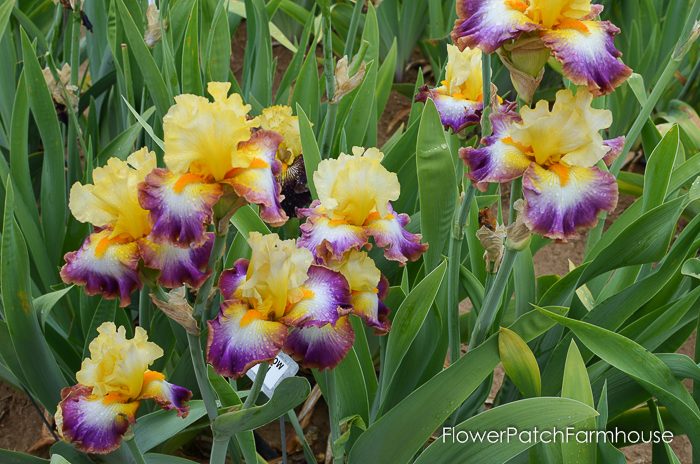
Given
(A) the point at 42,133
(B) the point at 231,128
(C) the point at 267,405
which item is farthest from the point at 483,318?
(A) the point at 42,133

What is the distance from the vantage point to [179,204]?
2.83ft

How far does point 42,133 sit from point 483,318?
1112mm

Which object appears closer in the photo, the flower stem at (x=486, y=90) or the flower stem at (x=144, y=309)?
the flower stem at (x=486, y=90)

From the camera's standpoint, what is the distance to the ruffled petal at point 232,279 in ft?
3.13

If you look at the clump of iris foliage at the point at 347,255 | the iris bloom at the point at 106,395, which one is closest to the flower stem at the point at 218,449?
the clump of iris foliage at the point at 347,255

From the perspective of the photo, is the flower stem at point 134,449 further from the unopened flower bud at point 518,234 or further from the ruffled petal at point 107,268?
the unopened flower bud at point 518,234

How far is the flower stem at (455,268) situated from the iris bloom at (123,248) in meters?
0.54

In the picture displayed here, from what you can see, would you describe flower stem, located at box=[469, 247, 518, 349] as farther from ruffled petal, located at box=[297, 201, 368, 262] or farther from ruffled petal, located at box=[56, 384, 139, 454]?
ruffled petal, located at box=[56, 384, 139, 454]

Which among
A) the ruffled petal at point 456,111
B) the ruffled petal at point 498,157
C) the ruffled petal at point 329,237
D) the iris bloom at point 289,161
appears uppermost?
the ruffled petal at point 498,157

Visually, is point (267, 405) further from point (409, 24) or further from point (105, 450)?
point (409, 24)

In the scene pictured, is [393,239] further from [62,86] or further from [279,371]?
[62,86]

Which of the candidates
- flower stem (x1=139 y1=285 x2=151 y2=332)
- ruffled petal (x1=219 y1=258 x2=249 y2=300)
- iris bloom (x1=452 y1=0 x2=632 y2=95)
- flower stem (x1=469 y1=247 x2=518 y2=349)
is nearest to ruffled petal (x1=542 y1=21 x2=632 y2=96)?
iris bloom (x1=452 y1=0 x2=632 y2=95)

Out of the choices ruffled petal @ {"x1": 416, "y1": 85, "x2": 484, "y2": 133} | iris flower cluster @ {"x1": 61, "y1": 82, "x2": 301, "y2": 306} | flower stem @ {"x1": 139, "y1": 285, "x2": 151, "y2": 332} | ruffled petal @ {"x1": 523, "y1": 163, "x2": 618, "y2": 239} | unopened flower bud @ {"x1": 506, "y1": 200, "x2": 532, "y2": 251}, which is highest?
iris flower cluster @ {"x1": 61, "y1": 82, "x2": 301, "y2": 306}

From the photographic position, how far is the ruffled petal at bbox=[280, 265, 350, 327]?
0.90 m
